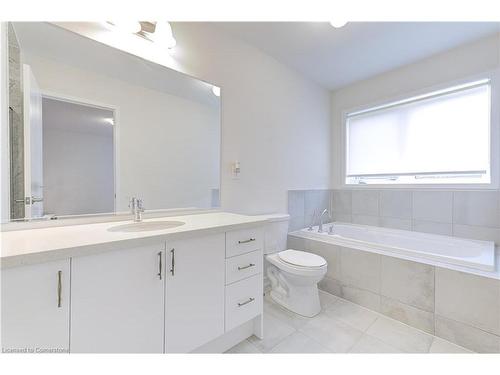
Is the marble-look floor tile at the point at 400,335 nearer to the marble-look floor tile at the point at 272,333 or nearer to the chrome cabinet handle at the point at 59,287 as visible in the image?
the marble-look floor tile at the point at 272,333

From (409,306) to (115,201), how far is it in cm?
224

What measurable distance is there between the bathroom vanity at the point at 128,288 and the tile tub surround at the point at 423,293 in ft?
3.47

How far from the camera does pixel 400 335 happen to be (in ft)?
5.09

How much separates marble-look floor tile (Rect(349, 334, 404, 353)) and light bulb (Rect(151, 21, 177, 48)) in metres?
2.40

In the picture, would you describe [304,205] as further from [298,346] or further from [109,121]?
[109,121]

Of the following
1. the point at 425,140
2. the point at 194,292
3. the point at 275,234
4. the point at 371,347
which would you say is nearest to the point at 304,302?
the point at 371,347

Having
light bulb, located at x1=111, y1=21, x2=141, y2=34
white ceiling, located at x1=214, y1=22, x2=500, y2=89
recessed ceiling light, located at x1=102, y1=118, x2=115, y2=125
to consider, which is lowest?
recessed ceiling light, located at x1=102, y1=118, x2=115, y2=125

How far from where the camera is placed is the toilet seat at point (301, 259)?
176 centimetres

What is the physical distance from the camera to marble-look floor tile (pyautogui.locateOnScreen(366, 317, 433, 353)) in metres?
1.44

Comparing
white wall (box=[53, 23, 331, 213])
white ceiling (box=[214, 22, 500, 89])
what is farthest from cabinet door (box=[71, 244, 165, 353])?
white ceiling (box=[214, 22, 500, 89])

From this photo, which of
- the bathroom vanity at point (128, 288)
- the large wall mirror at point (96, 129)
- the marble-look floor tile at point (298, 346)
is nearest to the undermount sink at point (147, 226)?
the bathroom vanity at point (128, 288)

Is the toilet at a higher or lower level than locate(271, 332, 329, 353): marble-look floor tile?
higher

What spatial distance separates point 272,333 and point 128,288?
1.11 metres

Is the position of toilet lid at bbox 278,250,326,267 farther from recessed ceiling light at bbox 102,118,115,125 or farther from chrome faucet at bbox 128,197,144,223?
recessed ceiling light at bbox 102,118,115,125
